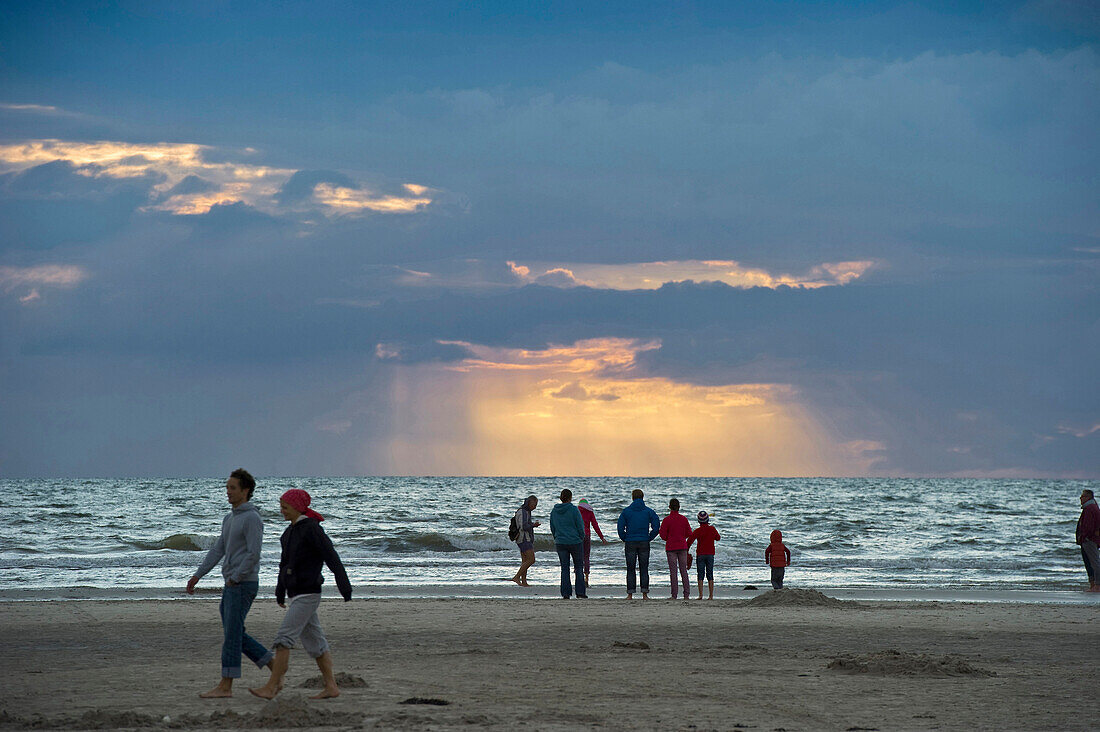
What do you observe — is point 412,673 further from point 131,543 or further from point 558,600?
point 131,543

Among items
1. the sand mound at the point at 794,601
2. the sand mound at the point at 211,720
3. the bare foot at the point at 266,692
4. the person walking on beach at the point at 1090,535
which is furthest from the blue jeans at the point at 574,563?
the sand mound at the point at 211,720

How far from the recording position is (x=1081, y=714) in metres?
8.26

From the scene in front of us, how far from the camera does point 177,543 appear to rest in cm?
3469

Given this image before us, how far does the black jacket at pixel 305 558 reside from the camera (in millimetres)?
7734

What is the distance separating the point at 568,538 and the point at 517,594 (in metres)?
2.49

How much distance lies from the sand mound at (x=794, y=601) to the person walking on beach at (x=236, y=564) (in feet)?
34.3

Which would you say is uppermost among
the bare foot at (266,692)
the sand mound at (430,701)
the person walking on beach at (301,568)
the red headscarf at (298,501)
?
the red headscarf at (298,501)

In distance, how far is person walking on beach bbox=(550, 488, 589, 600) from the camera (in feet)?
59.5

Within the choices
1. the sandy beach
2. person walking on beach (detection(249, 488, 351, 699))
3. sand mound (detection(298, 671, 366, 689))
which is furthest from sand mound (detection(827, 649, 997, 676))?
person walking on beach (detection(249, 488, 351, 699))

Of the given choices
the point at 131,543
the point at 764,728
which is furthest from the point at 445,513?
the point at 764,728

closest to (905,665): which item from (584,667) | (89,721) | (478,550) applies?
(584,667)

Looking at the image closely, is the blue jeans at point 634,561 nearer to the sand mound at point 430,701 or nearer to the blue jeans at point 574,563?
the blue jeans at point 574,563

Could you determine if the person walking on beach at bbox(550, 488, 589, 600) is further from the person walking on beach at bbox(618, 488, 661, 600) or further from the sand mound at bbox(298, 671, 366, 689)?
the sand mound at bbox(298, 671, 366, 689)

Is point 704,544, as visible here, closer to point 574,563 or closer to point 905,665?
point 574,563
